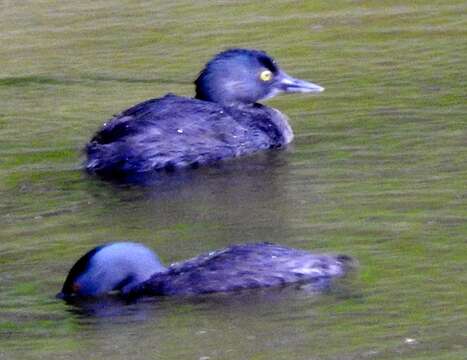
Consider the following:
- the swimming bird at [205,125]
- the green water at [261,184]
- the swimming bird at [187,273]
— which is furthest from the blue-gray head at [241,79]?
the swimming bird at [187,273]

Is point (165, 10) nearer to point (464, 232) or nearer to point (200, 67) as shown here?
point (200, 67)

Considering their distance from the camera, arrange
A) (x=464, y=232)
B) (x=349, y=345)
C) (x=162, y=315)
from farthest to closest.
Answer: (x=464, y=232), (x=162, y=315), (x=349, y=345)

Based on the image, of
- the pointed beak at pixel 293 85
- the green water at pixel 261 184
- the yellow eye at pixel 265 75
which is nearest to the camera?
the green water at pixel 261 184

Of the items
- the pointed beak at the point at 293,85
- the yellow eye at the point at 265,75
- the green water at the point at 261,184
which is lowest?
the green water at the point at 261,184

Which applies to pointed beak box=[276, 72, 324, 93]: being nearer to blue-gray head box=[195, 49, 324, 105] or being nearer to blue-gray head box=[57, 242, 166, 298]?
blue-gray head box=[195, 49, 324, 105]

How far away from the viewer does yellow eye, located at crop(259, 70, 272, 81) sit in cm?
1309

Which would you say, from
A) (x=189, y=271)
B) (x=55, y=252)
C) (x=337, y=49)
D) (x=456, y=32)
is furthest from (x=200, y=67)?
(x=189, y=271)

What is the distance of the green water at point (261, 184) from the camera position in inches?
322

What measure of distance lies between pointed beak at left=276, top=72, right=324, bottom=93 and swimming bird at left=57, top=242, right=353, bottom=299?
4477mm

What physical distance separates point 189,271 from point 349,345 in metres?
1.27

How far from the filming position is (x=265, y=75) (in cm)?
1312

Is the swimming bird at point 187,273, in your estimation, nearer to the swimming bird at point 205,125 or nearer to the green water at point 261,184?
the green water at point 261,184

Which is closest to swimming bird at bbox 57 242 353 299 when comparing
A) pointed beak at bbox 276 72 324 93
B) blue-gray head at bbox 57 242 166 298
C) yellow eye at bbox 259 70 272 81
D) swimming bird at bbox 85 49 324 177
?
blue-gray head at bbox 57 242 166 298

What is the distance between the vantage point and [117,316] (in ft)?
28.1
